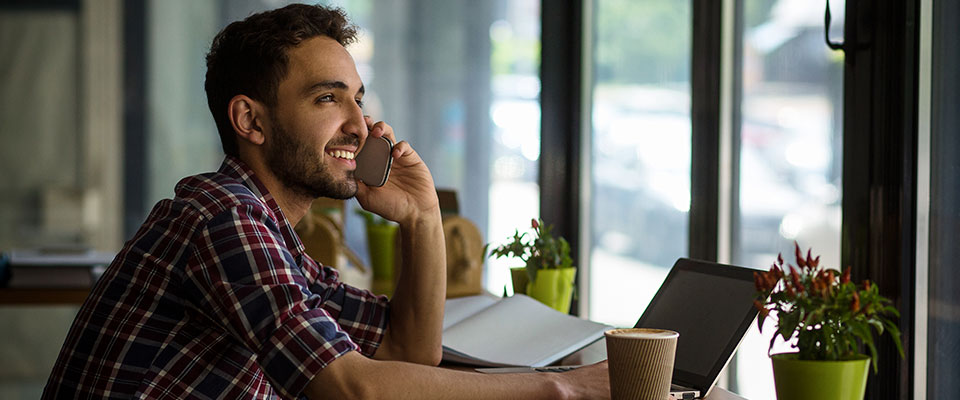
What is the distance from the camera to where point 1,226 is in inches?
163

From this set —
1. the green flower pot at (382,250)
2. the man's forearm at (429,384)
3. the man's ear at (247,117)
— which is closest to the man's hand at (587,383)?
the man's forearm at (429,384)

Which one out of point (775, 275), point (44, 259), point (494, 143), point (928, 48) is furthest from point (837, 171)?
point (494, 143)

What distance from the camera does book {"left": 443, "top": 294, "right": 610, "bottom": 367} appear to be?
135 centimetres

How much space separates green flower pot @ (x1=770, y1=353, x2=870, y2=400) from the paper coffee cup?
0.12m

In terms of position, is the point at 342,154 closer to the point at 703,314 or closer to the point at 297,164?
the point at 297,164

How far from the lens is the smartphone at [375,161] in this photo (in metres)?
1.40

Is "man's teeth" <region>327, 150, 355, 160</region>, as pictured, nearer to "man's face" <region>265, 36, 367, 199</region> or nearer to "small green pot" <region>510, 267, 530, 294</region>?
"man's face" <region>265, 36, 367, 199</region>

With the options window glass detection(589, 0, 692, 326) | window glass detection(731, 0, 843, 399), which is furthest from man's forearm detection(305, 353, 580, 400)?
window glass detection(589, 0, 692, 326)

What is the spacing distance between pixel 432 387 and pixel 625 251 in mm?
1904

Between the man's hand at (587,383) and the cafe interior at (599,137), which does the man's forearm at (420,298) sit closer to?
the man's hand at (587,383)

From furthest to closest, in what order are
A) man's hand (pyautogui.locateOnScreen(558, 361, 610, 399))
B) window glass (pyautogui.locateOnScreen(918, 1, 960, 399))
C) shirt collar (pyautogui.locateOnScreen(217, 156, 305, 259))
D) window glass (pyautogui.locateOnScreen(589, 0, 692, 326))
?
window glass (pyautogui.locateOnScreen(589, 0, 692, 326))
window glass (pyautogui.locateOnScreen(918, 1, 960, 399))
shirt collar (pyautogui.locateOnScreen(217, 156, 305, 259))
man's hand (pyautogui.locateOnScreen(558, 361, 610, 399))

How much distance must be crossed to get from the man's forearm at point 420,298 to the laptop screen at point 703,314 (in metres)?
0.32

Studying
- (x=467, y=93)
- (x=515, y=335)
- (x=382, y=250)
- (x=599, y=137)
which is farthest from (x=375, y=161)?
(x=467, y=93)

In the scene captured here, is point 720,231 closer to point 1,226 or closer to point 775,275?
point 775,275
